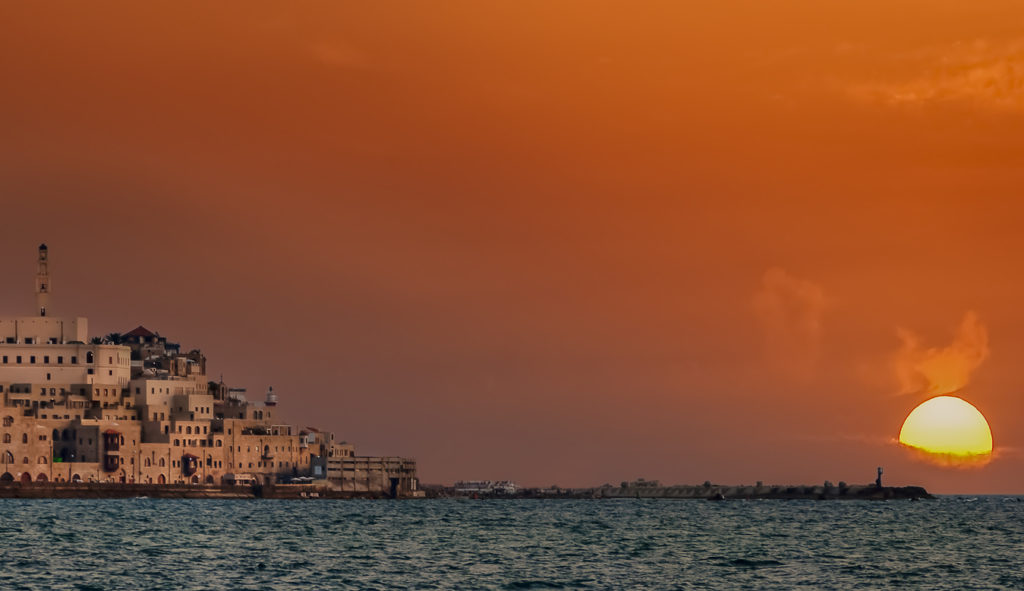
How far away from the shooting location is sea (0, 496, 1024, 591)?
85125 mm

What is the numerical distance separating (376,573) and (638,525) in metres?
75.7

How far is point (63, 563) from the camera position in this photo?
305ft

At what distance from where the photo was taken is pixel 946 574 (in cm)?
9419

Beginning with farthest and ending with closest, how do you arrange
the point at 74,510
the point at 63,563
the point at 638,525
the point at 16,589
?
1. the point at 74,510
2. the point at 638,525
3. the point at 63,563
4. the point at 16,589

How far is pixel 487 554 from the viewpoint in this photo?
107 m

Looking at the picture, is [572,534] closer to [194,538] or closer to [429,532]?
[429,532]

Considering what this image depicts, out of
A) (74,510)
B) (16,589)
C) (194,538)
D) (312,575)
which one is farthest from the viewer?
(74,510)

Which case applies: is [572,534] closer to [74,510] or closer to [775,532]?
[775,532]

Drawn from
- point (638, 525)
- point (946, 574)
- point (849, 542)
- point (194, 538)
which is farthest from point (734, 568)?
point (638, 525)

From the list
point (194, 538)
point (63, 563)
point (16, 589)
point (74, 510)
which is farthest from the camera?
point (74, 510)

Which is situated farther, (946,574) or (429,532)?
(429,532)

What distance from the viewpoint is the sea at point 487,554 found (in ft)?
279

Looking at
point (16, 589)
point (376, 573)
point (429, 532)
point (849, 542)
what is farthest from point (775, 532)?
point (16, 589)

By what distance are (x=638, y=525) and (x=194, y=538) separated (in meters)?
57.1
